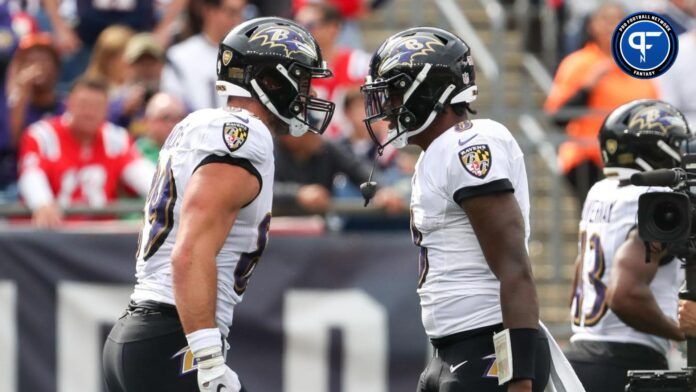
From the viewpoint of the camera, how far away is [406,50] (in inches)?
199

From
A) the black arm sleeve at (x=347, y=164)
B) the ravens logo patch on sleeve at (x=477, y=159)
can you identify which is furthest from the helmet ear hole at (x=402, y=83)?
the black arm sleeve at (x=347, y=164)

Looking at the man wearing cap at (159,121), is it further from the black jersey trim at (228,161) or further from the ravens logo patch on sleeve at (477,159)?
the ravens logo patch on sleeve at (477,159)

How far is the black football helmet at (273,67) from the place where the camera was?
5223 mm

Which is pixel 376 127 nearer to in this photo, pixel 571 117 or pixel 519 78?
pixel 571 117

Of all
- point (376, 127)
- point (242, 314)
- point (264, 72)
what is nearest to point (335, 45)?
point (376, 127)

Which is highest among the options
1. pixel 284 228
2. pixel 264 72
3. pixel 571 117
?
pixel 264 72

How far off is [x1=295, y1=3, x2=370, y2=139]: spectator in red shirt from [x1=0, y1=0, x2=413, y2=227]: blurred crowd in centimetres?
1

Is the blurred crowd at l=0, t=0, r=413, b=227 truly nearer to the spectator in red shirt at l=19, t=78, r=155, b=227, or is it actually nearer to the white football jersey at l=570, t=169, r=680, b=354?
the spectator in red shirt at l=19, t=78, r=155, b=227

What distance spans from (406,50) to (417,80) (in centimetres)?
13

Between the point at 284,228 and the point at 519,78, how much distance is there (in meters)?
4.08

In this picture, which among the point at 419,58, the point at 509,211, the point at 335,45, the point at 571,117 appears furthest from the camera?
the point at 335,45

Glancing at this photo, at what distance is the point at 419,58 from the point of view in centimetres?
502

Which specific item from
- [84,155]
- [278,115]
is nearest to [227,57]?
[278,115]

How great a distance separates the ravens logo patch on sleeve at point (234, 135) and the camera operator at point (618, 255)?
5.69 feet
